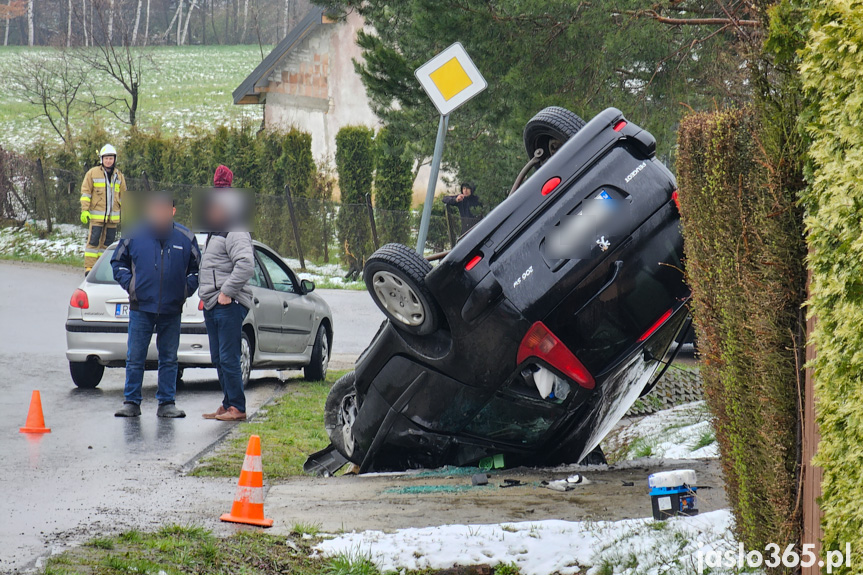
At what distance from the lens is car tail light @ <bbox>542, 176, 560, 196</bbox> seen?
548 centimetres

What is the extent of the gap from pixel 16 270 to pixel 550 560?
64.1ft

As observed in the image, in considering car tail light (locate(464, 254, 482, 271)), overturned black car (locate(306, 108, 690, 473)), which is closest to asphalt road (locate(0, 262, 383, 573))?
overturned black car (locate(306, 108, 690, 473))

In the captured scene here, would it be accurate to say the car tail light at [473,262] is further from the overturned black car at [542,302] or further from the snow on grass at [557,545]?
the snow on grass at [557,545]

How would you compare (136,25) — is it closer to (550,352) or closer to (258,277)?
(258,277)

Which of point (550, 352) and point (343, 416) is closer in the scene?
point (550, 352)

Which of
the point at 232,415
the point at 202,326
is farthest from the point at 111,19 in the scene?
the point at 232,415

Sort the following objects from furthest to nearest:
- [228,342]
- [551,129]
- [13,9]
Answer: [13,9] < [228,342] < [551,129]

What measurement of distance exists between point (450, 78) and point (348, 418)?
2901mm

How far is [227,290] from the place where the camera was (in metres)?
8.66

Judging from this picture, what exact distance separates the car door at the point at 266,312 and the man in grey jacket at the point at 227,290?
169 centimetres

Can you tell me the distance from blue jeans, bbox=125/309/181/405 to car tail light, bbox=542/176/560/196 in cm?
457

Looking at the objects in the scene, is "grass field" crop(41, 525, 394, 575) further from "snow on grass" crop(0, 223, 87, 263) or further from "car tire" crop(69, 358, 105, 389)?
"snow on grass" crop(0, 223, 87, 263)

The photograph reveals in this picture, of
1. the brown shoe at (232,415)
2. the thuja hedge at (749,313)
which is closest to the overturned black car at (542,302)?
the thuja hedge at (749,313)

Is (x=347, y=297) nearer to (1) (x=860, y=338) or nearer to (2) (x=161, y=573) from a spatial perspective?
(2) (x=161, y=573)
